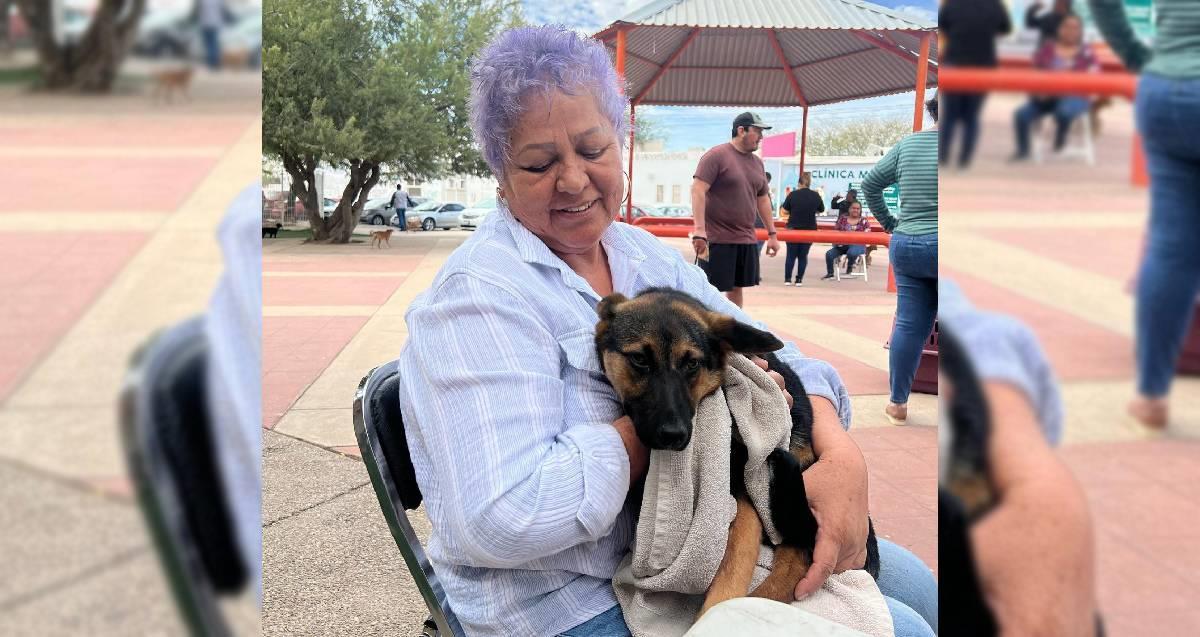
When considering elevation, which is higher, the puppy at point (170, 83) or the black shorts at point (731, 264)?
the puppy at point (170, 83)

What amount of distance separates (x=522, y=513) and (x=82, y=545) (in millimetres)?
993

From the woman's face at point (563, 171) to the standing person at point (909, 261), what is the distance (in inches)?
118

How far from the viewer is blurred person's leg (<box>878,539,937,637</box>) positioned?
5.46 ft

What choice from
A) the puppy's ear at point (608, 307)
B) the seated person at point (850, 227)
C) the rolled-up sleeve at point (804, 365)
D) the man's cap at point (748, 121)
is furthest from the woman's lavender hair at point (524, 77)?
the seated person at point (850, 227)

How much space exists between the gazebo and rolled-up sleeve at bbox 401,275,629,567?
898 cm

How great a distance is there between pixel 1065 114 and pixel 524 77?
56.6 inches

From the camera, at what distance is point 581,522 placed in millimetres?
1391

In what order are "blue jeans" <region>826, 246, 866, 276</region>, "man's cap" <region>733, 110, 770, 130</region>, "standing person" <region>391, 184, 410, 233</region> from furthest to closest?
"standing person" <region>391, 184, 410, 233</region> → "blue jeans" <region>826, 246, 866, 276</region> → "man's cap" <region>733, 110, 770, 130</region>

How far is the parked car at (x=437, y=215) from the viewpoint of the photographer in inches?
1426

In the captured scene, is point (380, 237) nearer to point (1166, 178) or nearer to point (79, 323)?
point (79, 323)

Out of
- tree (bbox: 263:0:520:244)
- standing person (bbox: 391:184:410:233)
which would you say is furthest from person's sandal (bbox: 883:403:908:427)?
standing person (bbox: 391:184:410:233)

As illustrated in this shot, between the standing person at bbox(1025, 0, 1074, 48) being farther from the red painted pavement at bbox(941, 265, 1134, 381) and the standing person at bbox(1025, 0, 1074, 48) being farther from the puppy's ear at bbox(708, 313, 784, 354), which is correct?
the puppy's ear at bbox(708, 313, 784, 354)

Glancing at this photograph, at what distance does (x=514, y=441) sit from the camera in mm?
1400

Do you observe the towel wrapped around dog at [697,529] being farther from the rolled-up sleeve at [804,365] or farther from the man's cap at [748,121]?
the man's cap at [748,121]
